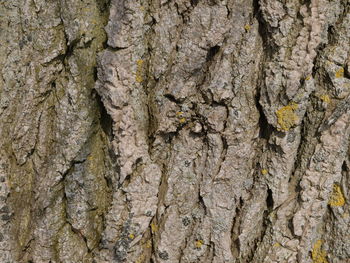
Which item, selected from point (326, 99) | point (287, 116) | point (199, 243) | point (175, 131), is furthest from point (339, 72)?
point (199, 243)

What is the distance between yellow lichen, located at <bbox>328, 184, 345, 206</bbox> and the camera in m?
1.59

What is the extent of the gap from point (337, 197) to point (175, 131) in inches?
25.5

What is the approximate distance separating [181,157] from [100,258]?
510mm

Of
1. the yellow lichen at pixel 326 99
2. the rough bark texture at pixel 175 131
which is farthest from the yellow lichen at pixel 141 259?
the yellow lichen at pixel 326 99

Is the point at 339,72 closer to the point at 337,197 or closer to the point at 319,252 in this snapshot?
the point at 337,197

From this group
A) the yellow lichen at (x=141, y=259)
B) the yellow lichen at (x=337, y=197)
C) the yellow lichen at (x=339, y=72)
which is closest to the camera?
the yellow lichen at (x=339, y=72)

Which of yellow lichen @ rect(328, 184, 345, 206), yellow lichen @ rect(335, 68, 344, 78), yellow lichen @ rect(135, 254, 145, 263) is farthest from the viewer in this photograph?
yellow lichen @ rect(135, 254, 145, 263)

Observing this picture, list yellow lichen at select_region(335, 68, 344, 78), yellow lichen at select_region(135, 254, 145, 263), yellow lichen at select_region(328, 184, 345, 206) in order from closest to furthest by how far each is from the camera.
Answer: yellow lichen at select_region(335, 68, 344, 78), yellow lichen at select_region(328, 184, 345, 206), yellow lichen at select_region(135, 254, 145, 263)

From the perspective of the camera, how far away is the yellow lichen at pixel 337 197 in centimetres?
159

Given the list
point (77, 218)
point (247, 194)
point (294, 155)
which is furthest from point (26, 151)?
point (294, 155)

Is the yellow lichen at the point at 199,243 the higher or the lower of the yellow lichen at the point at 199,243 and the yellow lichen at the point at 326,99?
the lower

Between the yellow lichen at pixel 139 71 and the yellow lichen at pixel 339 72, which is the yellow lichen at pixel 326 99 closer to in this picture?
the yellow lichen at pixel 339 72

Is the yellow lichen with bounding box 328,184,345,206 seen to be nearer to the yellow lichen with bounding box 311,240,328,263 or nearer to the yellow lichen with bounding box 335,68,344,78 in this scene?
the yellow lichen with bounding box 311,240,328,263

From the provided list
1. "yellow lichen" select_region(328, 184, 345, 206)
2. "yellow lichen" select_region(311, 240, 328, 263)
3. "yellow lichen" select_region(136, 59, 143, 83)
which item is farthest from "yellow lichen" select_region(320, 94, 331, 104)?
"yellow lichen" select_region(136, 59, 143, 83)
